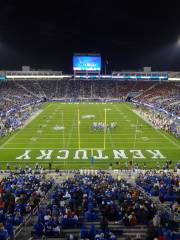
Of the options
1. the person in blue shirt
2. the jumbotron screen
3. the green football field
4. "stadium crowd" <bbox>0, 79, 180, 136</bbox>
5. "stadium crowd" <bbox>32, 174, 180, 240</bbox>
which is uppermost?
the jumbotron screen

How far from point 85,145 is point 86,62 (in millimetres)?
48336

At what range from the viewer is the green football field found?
24109mm

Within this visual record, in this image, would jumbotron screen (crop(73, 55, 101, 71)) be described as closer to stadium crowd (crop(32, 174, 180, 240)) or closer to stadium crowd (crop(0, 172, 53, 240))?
stadium crowd (crop(0, 172, 53, 240))

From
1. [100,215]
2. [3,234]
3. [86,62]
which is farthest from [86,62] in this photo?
[3,234]

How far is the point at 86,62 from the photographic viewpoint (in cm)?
7506

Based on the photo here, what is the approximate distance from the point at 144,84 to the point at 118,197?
70.6m

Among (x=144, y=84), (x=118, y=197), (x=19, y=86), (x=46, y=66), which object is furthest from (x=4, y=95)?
(x=118, y=197)

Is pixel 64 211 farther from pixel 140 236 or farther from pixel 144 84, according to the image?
pixel 144 84

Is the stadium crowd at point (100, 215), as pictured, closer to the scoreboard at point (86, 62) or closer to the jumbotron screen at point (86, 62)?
the scoreboard at point (86, 62)

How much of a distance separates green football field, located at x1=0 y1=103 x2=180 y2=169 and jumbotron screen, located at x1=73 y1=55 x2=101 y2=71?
119 ft

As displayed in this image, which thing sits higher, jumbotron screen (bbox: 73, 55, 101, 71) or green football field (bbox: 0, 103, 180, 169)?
jumbotron screen (bbox: 73, 55, 101, 71)

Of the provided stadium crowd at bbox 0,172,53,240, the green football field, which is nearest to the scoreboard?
the green football field

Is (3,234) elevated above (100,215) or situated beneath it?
elevated above

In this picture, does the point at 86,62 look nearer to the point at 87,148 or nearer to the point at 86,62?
the point at 86,62
